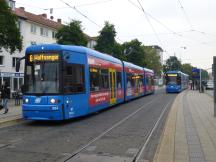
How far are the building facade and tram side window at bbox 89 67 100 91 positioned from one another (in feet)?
89.2

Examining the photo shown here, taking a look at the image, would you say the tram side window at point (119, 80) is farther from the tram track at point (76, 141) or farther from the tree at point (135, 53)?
the tree at point (135, 53)

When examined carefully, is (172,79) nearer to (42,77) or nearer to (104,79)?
(104,79)

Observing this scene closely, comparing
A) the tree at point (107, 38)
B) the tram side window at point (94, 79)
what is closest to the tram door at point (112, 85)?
the tram side window at point (94, 79)

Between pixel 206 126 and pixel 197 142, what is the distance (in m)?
3.98

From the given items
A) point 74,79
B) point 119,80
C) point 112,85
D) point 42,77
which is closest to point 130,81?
point 119,80

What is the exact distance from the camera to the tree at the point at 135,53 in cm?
8538

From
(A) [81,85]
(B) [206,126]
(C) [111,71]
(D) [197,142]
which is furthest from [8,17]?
(D) [197,142]

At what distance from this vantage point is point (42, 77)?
50.7ft

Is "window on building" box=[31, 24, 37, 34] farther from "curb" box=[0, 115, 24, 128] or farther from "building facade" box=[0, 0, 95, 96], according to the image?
"curb" box=[0, 115, 24, 128]

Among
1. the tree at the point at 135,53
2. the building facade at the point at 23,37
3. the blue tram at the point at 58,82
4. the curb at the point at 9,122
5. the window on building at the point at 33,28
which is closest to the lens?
the blue tram at the point at 58,82

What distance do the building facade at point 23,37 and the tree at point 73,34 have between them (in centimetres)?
468

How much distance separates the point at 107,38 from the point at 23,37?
17.3 meters

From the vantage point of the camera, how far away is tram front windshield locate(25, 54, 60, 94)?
50.2ft

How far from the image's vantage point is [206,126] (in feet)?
48.5
